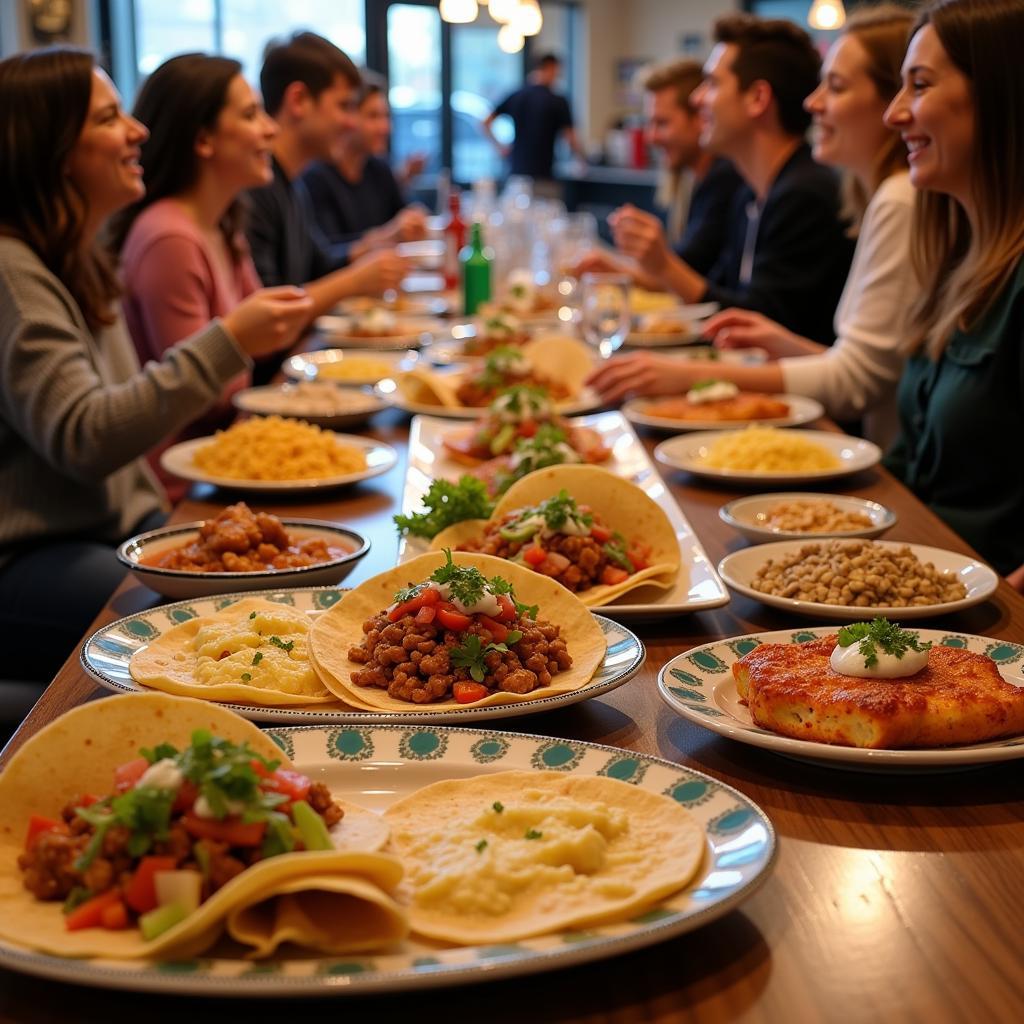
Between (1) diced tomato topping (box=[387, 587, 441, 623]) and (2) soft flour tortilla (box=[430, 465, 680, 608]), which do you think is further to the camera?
(2) soft flour tortilla (box=[430, 465, 680, 608])

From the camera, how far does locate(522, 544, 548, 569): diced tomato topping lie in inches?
73.2

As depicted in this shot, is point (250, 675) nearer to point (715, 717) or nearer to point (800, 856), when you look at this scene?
point (715, 717)

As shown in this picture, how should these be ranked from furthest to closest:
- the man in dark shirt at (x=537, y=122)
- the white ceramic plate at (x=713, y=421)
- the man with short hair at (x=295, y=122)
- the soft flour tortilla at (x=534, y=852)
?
the man in dark shirt at (x=537, y=122), the man with short hair at (x=295, y=122), the white ceramic plate at (x=713, y=421), the soft flour tortilla at (x=534, y=852)

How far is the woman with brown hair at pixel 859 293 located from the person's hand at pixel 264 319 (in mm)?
755

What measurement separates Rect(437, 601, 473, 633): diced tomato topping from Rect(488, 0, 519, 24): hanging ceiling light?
10.4 m

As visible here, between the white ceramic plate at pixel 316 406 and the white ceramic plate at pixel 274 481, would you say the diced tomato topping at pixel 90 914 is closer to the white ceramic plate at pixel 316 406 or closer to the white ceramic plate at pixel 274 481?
the white ceramic plate at pixel 274 481

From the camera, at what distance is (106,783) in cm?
117

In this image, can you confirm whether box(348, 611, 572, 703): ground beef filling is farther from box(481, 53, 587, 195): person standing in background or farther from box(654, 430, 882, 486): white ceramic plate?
box(481, 53, 587, 195): person standing in background

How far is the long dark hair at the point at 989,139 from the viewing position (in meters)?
2.57

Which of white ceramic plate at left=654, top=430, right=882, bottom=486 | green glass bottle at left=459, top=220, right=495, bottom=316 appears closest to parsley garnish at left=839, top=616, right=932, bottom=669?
white ceramic plate at left=654, top=430, right=882, bottom=486

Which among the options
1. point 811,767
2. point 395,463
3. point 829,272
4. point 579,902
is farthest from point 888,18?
point 579,902

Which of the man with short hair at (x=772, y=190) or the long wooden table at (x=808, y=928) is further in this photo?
the man with short hair at (x=772, y=190)

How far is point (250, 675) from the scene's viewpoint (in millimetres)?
1506

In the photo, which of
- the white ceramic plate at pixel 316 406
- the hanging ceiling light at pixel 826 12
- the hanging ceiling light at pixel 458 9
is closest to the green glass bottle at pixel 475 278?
the white ceramic plate at pixel 316 406
